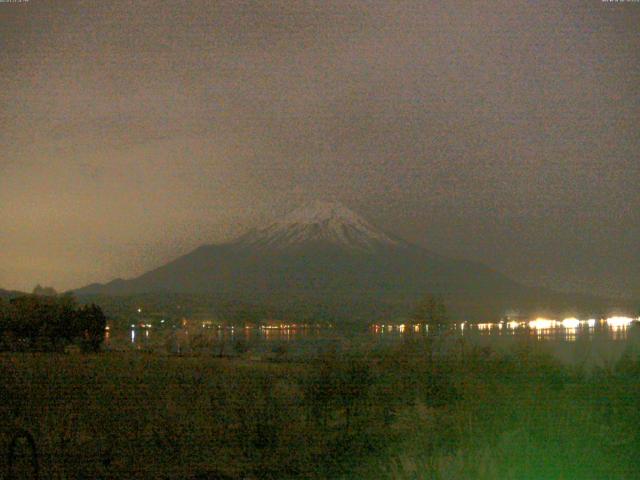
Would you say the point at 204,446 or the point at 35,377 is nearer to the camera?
the point at 204,446

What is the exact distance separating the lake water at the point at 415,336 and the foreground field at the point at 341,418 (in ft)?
5.00

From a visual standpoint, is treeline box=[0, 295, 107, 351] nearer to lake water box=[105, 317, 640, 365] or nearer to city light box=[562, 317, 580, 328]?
lake water box=[105, 317, 640, 365]

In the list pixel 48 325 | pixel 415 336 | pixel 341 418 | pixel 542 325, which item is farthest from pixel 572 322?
pixel 341 418

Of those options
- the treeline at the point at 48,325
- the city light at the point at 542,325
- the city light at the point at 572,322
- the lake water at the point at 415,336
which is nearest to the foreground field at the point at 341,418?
the lake water at the point at 415,336

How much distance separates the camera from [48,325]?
142 feet

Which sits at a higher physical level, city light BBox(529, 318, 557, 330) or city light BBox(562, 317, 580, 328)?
city light BBox(529, 318, 557, 330)

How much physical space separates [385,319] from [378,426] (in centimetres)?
2985

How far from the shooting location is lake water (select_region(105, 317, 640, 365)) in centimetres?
1899

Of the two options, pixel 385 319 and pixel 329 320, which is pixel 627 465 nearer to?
pixel 385 319

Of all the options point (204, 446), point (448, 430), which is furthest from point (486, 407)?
point (204, 446)

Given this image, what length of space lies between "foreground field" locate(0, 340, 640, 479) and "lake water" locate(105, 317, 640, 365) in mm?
1523

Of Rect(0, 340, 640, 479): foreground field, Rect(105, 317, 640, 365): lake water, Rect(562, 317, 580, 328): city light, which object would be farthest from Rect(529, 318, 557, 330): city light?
Rect(0, 340, 640, 479): foreground field

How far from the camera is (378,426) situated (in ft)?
58.2

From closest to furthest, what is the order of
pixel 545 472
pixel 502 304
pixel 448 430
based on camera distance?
pixel 545 472 < pixel 448 430 < pixel 502 304
